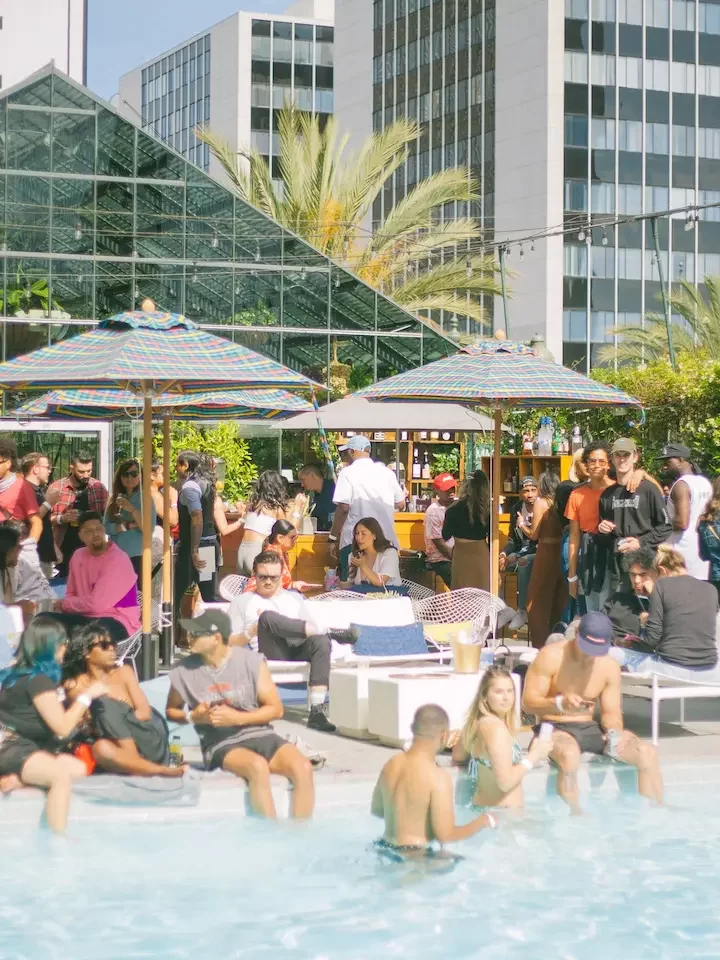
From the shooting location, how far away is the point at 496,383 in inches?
362

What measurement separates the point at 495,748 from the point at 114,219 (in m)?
13.8

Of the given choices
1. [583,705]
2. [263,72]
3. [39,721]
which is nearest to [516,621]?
[583,705]

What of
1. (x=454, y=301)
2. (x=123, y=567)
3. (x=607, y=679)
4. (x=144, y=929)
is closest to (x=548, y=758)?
(x=607, y=679)

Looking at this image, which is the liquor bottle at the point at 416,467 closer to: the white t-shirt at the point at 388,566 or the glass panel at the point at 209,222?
the glass panel at the point at 209,222

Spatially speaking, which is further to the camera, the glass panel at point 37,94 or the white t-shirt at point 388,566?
the glass panel at point 37,94

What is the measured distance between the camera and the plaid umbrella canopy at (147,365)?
7988 millimetres

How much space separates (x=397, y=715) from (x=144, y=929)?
2306 mm

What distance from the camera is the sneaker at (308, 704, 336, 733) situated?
824 centimetres

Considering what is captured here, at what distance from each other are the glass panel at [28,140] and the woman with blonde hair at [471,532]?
32.6ft

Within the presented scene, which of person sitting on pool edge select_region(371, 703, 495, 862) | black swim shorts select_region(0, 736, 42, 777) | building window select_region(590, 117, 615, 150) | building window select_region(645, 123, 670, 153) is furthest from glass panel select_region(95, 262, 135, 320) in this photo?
building window select_region(645, 123, 670, 153)

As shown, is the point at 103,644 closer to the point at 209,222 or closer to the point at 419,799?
the point at 419,799

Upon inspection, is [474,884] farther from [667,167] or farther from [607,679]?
[667,167]

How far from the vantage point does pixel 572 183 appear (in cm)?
5803

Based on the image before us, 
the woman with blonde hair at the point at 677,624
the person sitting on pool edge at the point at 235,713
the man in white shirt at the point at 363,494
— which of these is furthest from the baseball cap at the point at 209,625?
the man in white shirt at the point at 363,494
